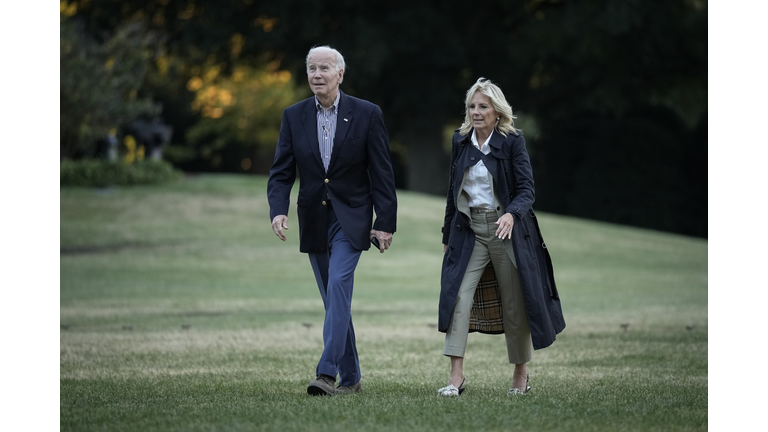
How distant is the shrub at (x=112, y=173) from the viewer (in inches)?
1005

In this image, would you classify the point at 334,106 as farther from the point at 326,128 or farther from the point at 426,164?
the point at 426,164

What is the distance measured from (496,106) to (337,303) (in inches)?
60.3

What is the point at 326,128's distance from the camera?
5594 millimetres

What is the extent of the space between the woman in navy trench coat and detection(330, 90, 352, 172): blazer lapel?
2.27 feet

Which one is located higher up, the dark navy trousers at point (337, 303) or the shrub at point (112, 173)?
→ the shrub at point (112, 173)

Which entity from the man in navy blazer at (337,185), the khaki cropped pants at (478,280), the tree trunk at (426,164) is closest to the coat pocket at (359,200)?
the man in navy blazer at (337,185)

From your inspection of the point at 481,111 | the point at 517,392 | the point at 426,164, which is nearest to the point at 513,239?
the point at 481,111

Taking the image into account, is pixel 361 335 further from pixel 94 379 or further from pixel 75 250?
pixel 75 250

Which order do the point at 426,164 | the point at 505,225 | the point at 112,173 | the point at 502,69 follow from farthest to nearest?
the point at 426,164 → the point at 502,69 → the point at 112,173 → the point at 505,225

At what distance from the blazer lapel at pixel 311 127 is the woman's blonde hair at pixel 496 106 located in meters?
0.90

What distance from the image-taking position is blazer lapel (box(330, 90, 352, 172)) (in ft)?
18.1

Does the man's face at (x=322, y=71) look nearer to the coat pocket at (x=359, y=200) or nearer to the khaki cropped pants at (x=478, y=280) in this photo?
the coat pocket at (x=359, y=200)
